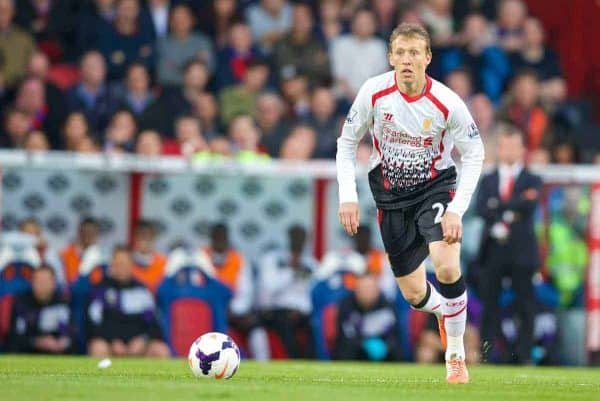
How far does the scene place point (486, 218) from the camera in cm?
1595

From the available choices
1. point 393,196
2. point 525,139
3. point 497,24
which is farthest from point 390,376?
point 497,24

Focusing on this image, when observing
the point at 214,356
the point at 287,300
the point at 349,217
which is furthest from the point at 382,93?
the point at 287,300

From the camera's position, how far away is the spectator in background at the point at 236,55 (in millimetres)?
18922

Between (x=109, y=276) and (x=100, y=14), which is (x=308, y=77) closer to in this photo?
(x=100, y=14)

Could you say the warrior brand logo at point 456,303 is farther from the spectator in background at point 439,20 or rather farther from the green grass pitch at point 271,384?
the spectator in background at point 439,20

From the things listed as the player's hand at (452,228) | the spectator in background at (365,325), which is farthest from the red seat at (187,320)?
the player's hand at (452,228)

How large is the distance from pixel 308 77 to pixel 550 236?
374cm

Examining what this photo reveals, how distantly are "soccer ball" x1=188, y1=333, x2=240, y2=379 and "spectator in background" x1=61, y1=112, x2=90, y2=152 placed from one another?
7.30 meters

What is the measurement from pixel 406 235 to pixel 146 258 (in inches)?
259

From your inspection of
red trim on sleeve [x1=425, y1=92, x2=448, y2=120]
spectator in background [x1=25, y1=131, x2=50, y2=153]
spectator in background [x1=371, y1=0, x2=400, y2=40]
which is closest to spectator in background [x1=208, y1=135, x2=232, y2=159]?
spectator in background [x1=25, y1=131, x2=50, y2=153]

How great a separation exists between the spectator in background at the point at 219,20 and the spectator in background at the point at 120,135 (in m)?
2.59

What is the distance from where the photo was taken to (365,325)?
16.6 m

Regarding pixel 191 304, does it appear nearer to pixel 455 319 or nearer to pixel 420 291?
pixel 420 291

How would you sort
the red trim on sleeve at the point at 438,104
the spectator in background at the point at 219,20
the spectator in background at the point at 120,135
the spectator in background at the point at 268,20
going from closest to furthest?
1. the red trim on sleeve at the point at 438,104
2. the spectator in background at the point at 120,135
3. the spectator in background at the point at 219,20
4. the spectator in background at the point at 268,20
